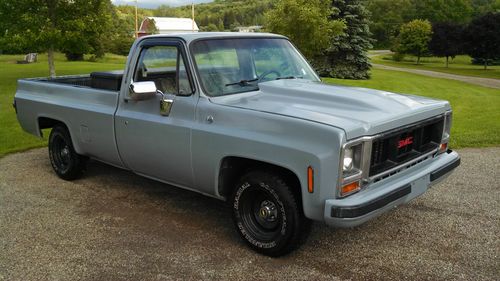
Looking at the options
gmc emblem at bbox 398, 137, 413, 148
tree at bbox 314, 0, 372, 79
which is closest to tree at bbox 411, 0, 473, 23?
tree at bbox 314, 0, 372, 79

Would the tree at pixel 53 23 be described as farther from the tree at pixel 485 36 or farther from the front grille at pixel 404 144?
the tree at pixel 485 36

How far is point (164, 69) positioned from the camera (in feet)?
16.2

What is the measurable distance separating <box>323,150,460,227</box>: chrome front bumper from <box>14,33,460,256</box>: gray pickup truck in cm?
1

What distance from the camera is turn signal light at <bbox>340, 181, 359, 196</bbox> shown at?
11.4ft

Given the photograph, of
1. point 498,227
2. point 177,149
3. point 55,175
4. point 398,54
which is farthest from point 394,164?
point 398,54

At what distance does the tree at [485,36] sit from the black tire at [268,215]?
43834 mm

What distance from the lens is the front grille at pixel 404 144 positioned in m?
3.70

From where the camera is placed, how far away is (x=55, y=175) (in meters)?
6.64

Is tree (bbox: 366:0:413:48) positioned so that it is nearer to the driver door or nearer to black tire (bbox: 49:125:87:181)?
black tire (bbox: 49:125:87:181)

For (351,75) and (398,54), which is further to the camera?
(398,54)

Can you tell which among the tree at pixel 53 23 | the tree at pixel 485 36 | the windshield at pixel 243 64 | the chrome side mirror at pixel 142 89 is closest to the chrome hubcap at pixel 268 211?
the windshield at pixel 243 64

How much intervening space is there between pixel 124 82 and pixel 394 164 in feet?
9.79

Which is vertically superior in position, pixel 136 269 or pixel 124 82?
pixel 124 82

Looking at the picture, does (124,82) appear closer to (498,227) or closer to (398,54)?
(498,227)
